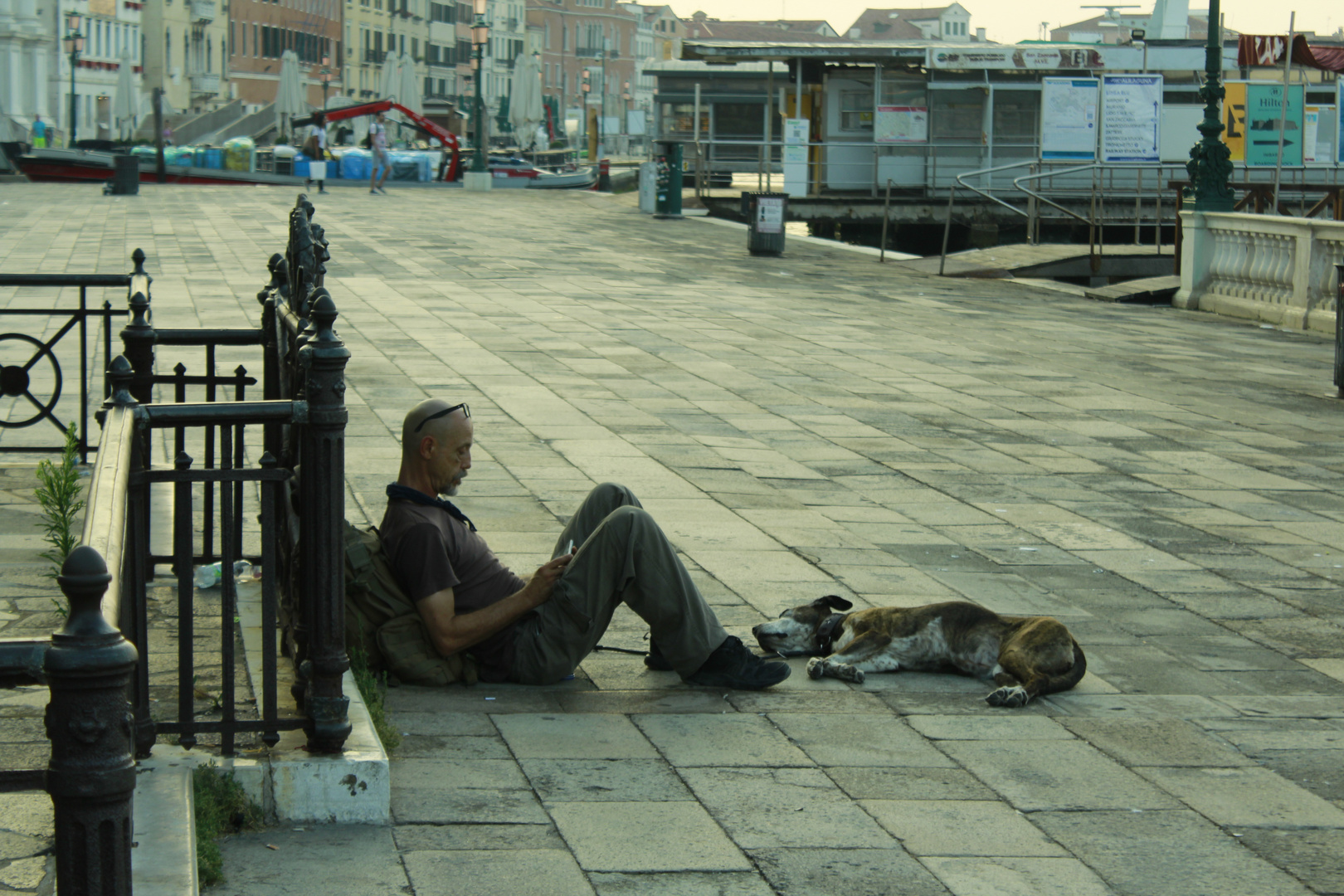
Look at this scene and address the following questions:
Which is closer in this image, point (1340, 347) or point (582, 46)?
point (1340, 347)

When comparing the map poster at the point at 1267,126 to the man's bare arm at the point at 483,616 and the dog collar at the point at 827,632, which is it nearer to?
the dog collar at the point at 827,632

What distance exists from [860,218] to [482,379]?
20.9 metres

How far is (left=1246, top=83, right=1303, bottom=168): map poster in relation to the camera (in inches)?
879

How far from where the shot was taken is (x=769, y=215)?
925 inches

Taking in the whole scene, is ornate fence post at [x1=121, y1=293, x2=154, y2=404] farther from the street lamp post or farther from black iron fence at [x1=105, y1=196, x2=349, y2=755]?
the street lamp post

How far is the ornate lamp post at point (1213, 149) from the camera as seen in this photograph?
18.5 meters

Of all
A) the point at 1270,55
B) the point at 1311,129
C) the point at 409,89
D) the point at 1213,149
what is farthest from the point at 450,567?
the point at 409,89

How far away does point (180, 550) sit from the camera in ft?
12.8

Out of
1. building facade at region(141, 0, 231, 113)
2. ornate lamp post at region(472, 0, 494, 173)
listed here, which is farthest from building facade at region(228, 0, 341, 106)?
ornate lamp post at region(472, 0, 494, 173)

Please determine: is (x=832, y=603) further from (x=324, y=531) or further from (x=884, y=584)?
(x=324, y=531)

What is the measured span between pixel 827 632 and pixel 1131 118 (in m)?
21.1

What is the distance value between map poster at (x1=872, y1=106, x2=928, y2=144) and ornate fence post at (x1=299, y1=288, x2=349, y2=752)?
29.4 m

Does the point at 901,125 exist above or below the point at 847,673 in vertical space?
above

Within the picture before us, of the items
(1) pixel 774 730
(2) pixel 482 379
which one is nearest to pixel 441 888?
(1) pixel 774 730
